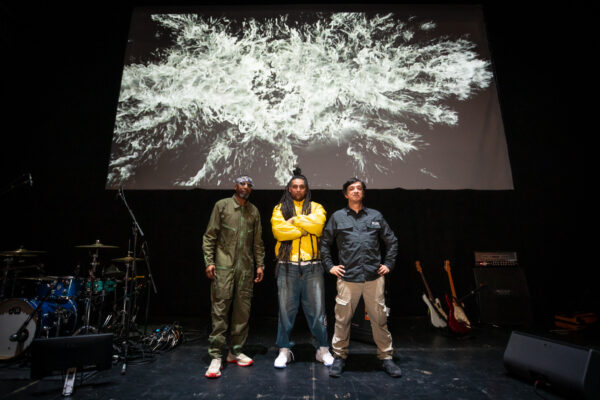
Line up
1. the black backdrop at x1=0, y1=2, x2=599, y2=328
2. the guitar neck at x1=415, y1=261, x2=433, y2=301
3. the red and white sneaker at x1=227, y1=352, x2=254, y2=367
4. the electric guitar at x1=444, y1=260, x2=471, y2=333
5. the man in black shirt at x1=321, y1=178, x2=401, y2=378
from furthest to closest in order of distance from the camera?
1. the black backdrop at x1=0, y1=2, x2=599, y2=328
2. the guitar neck at x1=415, y1=261, x2=433, y2=301
3. the electric guitar at x1=444, y1=260, x2=471, y2=333
4. the red and white sneaker at x1=227, y1=352, x2=254, y2=367
5. the man in black shirt at x1=321, y1=178, x2=401, y2=378

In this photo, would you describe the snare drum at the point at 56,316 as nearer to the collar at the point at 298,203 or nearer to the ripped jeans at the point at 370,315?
the collar at the point at 298,203

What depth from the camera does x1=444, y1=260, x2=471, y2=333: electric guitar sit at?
3.31m

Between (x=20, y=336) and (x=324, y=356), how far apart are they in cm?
305

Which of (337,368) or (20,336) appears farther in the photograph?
(20,336)

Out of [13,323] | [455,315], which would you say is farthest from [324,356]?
[13,323]

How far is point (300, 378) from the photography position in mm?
2225

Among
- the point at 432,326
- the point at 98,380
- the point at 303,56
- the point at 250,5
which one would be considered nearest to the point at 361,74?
the point at 303,56

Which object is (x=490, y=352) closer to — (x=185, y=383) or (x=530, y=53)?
(x=185, y=383)

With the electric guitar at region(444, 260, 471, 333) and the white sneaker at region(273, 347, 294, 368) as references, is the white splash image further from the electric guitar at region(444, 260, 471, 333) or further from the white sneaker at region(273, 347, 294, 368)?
the white sneaker at region(273, 347, 294, 368)

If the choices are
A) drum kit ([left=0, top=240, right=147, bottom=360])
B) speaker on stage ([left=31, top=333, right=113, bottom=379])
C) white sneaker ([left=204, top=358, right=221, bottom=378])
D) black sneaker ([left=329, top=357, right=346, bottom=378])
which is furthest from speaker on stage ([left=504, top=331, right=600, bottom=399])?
drum kit ([left=0, top=240, right=147, bottom=360])

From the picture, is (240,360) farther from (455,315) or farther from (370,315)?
(455,315)

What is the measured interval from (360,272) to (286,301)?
0.76 meters

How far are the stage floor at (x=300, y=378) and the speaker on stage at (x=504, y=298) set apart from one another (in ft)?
2.38

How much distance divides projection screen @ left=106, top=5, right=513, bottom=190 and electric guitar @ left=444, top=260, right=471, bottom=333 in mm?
1417
